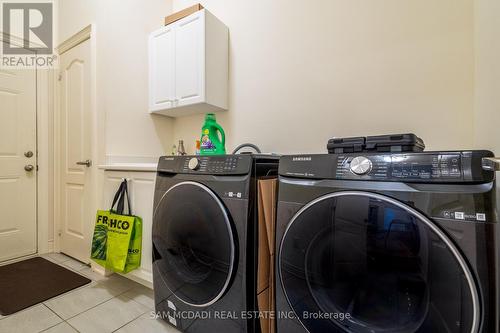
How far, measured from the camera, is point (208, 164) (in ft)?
3.53

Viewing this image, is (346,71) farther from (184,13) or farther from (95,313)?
(95,313)

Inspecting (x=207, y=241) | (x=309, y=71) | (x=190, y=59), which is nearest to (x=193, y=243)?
(x=207, y=241)

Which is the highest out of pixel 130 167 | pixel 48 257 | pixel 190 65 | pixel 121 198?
pixel 190 65

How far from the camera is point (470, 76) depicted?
1.12 metres

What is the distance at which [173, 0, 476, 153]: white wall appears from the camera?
1.17m

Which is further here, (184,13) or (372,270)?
(184,13)

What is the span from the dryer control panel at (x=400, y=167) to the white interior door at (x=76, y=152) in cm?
196


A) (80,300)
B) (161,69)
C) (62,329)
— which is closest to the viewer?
(62,329)

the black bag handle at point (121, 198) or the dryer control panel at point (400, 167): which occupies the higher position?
the dryer control panel at point (400, 167)

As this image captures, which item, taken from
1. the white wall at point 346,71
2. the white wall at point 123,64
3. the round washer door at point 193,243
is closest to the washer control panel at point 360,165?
the round washer door at point 193,243

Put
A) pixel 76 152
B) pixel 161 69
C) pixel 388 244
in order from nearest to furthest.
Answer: pixel 388 244, pixel 161 69, pixel 76 152

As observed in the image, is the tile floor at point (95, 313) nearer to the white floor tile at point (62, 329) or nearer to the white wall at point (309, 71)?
the white floor tile at point (62, 329)

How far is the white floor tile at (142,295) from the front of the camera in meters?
1.49

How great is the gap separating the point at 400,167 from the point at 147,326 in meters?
1.44
